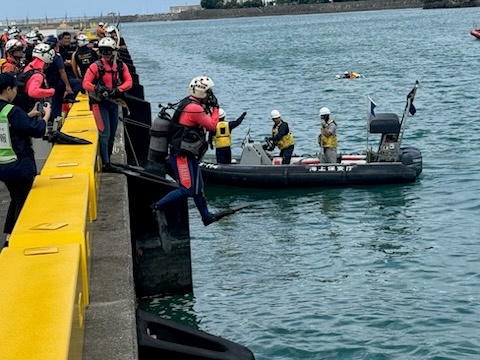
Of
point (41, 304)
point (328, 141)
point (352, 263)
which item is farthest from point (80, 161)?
point (328, 141)

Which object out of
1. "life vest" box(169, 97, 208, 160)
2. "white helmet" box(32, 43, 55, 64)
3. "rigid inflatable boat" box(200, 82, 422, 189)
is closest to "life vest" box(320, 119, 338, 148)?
"rigid inflatable boat" box(200, 82, 422, 189)

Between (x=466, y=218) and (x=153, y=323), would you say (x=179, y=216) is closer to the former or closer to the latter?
(x=153, y=323)

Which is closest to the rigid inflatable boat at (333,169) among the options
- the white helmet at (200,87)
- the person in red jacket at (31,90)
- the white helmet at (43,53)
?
the white helmet at (43,53)

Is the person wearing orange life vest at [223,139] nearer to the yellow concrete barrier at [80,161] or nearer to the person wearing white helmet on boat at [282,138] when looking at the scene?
the person wearing white helmet on boat at [282,138]

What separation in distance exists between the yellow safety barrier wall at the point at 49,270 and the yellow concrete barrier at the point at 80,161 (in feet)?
0.05

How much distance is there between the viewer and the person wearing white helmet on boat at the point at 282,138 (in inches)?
829

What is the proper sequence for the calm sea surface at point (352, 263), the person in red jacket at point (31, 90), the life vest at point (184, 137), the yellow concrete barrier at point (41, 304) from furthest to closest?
the calm sea surface at point (352, 263) < the life vest at point (184, 137) < the person in red jacket at point (31, 90) < the yellow concrete barrier at point (41, 304)

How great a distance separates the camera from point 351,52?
7894cm

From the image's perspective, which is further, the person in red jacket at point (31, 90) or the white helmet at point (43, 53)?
the white helmet at point (43, 53)

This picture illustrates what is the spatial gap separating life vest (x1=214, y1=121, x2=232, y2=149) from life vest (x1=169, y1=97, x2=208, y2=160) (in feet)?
28.8

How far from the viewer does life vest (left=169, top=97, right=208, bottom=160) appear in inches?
471

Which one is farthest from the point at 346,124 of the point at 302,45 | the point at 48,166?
the point at 302,45

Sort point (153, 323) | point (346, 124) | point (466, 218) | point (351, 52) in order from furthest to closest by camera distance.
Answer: point (351, 52) < point (346, 124) < point (466, 218) < point (153, 323)

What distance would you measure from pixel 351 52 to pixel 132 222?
68021 mm
